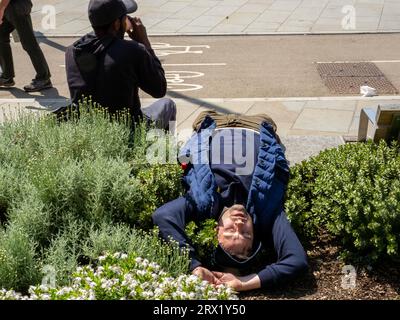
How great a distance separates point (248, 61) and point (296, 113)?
8.92ft

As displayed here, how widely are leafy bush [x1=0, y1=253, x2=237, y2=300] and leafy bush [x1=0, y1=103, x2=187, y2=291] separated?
0.34m

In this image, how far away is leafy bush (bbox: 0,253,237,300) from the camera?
3.24 metres

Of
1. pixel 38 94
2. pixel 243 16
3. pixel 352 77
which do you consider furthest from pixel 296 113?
pixel 243 16

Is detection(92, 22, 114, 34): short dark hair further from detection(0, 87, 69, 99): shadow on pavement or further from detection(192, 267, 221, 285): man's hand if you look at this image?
detection(0, 87, 69, 99): shadow on pavement

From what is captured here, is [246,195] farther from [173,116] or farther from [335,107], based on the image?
[335,107]

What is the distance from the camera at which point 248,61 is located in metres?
10.2

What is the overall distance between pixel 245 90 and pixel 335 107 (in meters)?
1.41

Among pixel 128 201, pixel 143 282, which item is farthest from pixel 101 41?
pixel 143 282

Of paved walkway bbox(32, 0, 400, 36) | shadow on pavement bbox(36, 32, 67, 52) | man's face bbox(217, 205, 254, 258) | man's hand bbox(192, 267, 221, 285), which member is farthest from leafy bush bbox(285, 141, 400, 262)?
paved walkway bbox(32, 0, 400, 36)

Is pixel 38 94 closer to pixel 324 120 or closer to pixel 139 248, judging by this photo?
pixel 324 120

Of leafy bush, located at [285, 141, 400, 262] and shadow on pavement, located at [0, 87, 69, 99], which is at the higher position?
leafy bush, located at [285, 141, 400, 262]

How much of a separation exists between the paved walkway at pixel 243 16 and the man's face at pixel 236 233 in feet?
27.4

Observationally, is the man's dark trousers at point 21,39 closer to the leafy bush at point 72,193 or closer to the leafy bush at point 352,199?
the leafy bush at point 72,193
